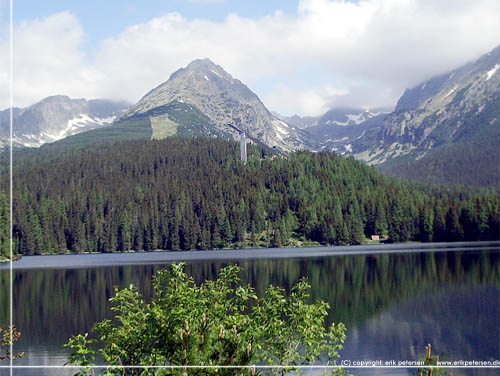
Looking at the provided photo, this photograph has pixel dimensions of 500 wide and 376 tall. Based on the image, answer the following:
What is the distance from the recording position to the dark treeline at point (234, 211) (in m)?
134

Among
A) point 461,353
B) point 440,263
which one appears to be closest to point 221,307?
point 461,353

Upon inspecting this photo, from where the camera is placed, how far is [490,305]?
42594mm

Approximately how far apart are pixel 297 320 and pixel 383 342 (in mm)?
19712

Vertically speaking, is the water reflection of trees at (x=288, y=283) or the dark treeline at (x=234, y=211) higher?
the dark treeline at (x=234, y=211)

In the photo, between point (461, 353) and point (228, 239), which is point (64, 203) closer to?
point (228, 239)

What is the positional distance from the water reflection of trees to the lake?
8cm

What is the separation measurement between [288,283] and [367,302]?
9.09m

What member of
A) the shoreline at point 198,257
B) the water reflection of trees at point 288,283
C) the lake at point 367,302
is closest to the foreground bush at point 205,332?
the lake at point 367,302

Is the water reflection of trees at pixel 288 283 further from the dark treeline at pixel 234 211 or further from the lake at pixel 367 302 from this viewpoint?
the dark treeline at pixel 234 211

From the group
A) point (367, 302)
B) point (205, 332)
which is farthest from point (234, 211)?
point (205, 332)

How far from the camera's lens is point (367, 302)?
46438mm

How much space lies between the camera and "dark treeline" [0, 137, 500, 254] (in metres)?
134

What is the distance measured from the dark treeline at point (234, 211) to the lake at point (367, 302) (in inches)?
2236

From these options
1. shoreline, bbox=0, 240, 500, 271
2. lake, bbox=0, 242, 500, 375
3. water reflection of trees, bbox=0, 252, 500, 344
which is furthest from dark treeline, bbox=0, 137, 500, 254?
lake, bbox=0, 242, 500, 375
